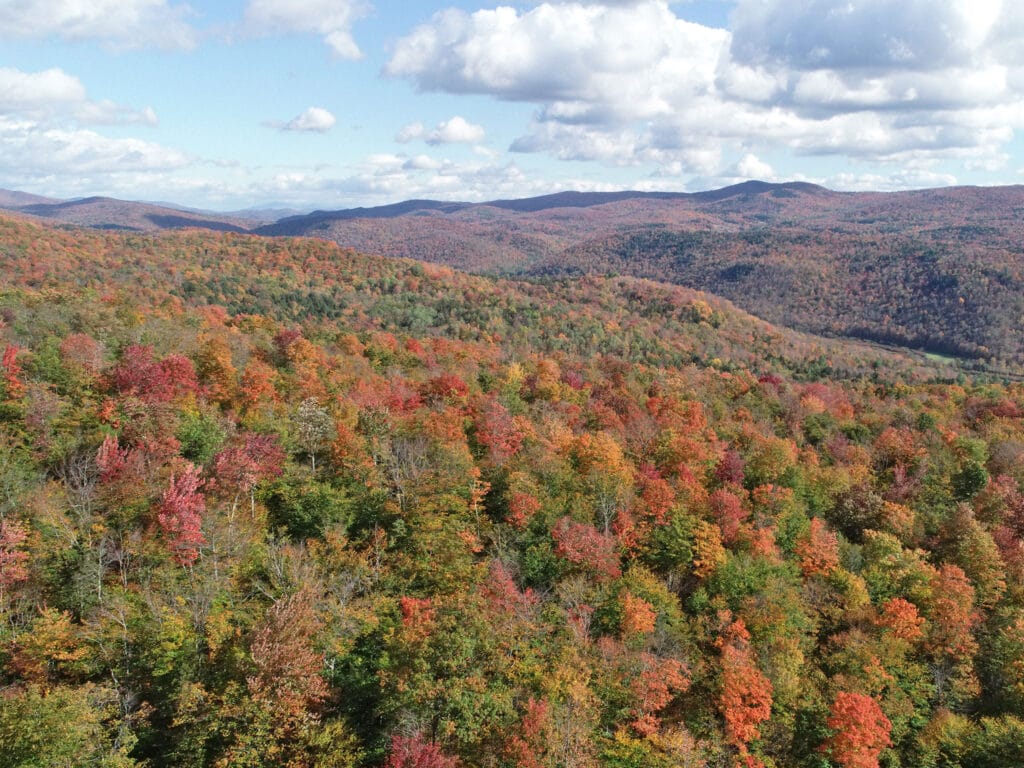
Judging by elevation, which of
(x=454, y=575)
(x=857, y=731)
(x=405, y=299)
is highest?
(x=405, y=299)

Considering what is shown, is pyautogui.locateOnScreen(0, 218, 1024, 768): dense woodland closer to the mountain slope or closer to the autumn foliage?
the autumn foliage

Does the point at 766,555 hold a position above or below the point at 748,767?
above

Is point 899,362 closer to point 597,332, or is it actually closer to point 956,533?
point 597,332

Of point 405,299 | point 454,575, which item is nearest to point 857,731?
point 454,575

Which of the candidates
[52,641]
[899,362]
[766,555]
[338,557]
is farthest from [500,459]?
[899,362]

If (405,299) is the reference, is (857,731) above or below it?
below

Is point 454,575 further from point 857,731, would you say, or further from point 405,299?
point 405,299

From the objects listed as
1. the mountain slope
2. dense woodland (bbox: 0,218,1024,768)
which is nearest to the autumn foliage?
dense woodland (bbox: 0,218,1024,768)

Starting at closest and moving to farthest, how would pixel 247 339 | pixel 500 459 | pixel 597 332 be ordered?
pixel 500 459 → pixel 247 339 → pixel 597 332

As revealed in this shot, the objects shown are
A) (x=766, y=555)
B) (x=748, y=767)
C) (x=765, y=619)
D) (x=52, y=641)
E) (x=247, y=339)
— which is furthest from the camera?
(x=247, y=339)

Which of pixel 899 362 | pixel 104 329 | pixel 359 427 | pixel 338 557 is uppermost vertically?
pixel 104 329
